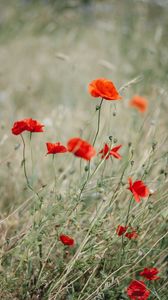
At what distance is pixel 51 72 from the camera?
4.66 meters

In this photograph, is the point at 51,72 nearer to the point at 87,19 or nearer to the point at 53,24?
the point at 53,24

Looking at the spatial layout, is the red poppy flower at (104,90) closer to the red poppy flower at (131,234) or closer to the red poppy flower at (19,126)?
the red poppy flower at (19,126)

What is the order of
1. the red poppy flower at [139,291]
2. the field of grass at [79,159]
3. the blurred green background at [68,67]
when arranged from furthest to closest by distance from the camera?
the blurred green background at [68,67] → the field of grass at [79,159] → the red poppy flower at [139,291]

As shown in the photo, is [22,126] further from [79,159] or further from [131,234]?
[79,159]

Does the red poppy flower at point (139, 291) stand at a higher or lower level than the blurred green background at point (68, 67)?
lower

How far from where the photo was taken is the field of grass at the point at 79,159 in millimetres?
1424

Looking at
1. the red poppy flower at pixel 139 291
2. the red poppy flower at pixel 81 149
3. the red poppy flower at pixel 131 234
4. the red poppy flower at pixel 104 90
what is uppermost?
the red poppy flower at pixel 104 90

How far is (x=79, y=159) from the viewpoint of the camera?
2527 mm

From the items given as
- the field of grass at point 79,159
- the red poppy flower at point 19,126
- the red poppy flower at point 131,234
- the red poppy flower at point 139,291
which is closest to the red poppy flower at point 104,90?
the field of grass at point 79,159

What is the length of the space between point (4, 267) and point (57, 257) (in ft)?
0.70

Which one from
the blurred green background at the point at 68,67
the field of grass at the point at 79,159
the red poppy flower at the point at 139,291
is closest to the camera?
the red poppy flower at the point at 139,291

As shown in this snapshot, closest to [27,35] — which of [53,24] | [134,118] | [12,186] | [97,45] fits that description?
[53,24]

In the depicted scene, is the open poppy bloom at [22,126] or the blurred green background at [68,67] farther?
the blurred green background at [68,67]

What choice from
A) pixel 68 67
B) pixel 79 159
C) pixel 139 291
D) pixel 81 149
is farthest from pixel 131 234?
pixel 68 67
